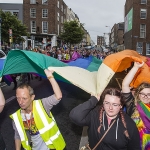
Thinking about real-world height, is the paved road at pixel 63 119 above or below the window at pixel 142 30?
below

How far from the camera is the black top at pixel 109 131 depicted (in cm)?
219

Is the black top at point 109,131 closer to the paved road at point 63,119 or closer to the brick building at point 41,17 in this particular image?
the paved road at point 63,119

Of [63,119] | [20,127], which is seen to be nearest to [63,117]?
[63,119]

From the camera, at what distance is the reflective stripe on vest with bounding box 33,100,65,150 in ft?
8.70

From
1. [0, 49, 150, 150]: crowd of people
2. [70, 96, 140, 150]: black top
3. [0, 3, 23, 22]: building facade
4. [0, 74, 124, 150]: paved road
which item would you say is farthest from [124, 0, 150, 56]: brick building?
[70, 96, 140, 150]: black top

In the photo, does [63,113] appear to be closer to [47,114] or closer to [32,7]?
[47,114]

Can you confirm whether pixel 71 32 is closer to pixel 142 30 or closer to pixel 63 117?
pixel 142 30

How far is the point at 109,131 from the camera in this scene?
221 centimetres

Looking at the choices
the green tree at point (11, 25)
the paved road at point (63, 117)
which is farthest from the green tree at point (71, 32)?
the paved road at point (63, 117)

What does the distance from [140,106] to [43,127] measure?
Result: 1236mm

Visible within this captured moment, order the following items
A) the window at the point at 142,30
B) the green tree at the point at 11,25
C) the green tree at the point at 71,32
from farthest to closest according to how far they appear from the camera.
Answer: the green tree at the point at 71,32 → the window at the point at 142,30 → the green tree at the point at 11,25

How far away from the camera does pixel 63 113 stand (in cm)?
708

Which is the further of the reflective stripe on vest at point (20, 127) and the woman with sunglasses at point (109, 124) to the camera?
the reflective stripe on vest at point (20, 127)

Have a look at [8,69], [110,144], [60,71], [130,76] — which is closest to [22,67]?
[8,69]
